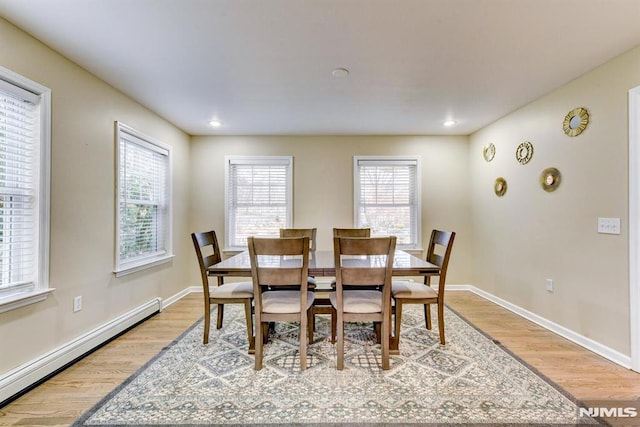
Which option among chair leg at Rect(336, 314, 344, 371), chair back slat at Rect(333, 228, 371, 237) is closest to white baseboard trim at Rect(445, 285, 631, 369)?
chair back slat at Rect(333, 228, 371, 237)

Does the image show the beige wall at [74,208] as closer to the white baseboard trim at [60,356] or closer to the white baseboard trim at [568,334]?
the white baseboard trim at [60,356]

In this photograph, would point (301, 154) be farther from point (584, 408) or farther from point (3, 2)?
point (584, 408)

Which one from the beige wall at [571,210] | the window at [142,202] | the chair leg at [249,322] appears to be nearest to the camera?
the beige wall at [571,210]

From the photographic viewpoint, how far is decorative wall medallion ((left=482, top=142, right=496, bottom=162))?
12.7 ft

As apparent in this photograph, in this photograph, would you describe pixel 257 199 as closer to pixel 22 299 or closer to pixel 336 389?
pixel 22 299

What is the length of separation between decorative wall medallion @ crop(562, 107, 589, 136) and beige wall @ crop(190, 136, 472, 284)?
1740 mm

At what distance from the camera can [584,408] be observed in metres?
1.72

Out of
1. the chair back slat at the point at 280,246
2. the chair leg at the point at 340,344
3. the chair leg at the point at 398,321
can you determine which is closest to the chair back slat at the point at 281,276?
the chair back slat at the point at 280,246

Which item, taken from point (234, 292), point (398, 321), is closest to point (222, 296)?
point (234, 292)

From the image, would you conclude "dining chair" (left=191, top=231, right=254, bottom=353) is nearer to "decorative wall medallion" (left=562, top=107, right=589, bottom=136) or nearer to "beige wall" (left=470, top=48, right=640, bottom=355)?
"beige wall" (left=470, top=48, right=640, bottom=355)

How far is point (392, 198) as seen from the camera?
446cm

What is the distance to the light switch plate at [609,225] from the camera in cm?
228

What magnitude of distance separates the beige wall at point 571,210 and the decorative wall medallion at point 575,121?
Result: 4 cm

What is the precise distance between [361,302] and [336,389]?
1.98 feet
